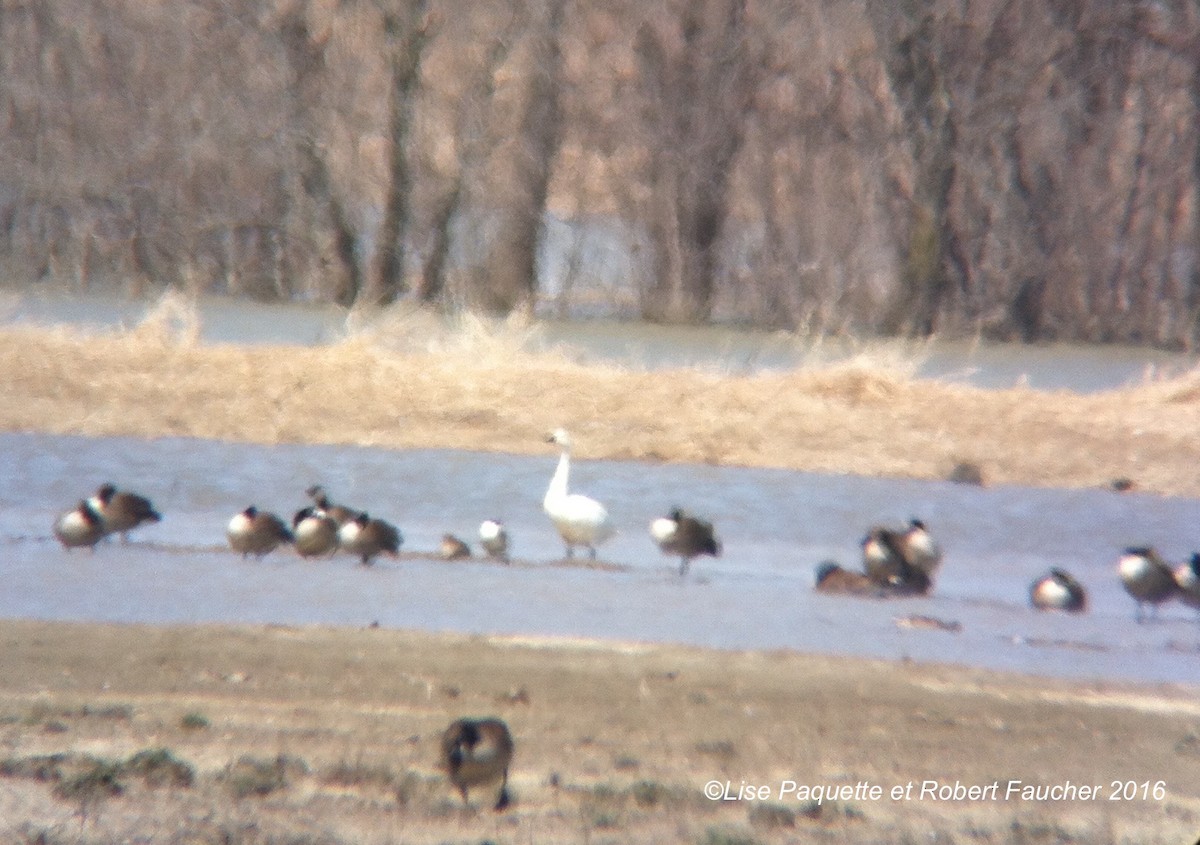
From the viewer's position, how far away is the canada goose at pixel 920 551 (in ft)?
35.6

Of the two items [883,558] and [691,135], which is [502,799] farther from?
[691,135]

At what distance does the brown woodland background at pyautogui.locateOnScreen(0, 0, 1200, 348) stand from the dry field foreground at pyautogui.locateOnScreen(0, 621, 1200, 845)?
51.8 feet

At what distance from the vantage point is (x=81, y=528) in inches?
428

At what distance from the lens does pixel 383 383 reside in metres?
16.6

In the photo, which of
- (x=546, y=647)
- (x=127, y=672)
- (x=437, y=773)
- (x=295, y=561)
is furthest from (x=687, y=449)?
(x=437, y=773)

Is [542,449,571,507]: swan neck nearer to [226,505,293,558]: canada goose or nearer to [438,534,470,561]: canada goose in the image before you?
[438,534,470,561]: canada goose

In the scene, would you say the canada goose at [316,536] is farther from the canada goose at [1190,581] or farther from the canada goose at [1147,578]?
the canada goose at [1190,581]

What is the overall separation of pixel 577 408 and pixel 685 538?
17.7ft

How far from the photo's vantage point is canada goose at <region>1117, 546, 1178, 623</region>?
10539 millimetres

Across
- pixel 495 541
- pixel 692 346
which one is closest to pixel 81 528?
pixel 495 541

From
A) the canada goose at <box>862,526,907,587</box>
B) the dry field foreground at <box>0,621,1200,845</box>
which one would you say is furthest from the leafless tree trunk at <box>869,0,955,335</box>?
the dry field foreground at <box>0,621,1200,845</box>

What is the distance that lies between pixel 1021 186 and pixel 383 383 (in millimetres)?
11545

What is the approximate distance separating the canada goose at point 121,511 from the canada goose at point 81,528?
6 cm

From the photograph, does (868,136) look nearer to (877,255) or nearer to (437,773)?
(877,255)
